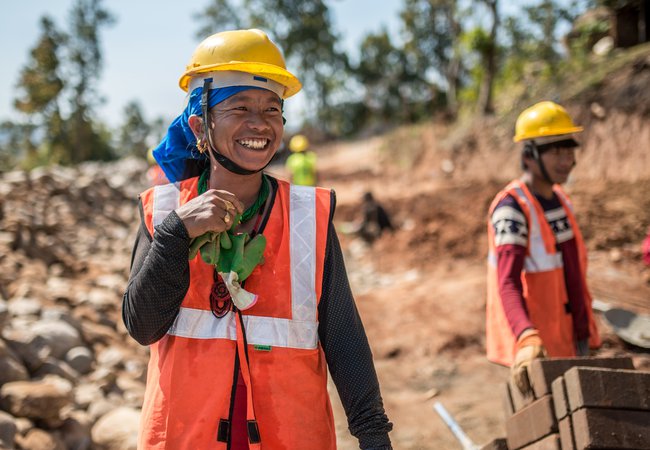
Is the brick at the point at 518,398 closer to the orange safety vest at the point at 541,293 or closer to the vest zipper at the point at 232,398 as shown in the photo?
the orange safety vest at the point at 541,293

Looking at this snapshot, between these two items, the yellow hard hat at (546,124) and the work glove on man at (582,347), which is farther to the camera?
the yellow hard hat at (546,124)

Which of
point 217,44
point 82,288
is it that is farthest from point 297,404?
point 82,288

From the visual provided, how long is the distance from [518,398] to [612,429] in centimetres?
60

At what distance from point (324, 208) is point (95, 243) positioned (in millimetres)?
10827

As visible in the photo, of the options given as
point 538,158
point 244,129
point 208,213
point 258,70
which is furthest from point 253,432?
point 538,158

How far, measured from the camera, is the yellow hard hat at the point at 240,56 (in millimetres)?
1868

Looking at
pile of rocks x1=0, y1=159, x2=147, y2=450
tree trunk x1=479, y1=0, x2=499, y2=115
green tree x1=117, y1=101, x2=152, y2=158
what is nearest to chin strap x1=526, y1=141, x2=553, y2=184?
pile of rocks x1=0, y1=159, x2=147, y2=450

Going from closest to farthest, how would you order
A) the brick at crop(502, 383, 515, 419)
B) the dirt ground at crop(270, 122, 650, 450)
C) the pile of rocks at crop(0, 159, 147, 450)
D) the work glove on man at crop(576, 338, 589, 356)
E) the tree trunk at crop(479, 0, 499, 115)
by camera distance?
the brick at crop(502, 383, 515, 419) < the work glove on man at crop(576, 338, 589, 356) < the pile of rocks at crop(0, 159, 147, 450) < the dirt ground at crop(270, 122, 650, 450) < the tree trunk at crop(479, 0, 499, 115)

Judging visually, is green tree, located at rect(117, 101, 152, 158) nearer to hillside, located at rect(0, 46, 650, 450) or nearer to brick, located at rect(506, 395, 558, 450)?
hillside, located at rect(0, 46, 650, 450)

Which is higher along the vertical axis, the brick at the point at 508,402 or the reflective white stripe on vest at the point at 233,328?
the reflective white stripe on vest at the point at 233,328

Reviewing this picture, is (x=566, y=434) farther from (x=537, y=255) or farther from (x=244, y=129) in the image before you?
(x=244, y=129)

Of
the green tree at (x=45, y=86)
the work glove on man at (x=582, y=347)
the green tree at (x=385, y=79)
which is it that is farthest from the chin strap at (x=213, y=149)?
the green tree at (x=385, y=79)

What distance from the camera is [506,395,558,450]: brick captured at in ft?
7.55

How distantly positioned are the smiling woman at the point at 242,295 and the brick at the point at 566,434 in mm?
745
